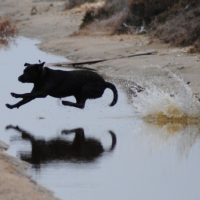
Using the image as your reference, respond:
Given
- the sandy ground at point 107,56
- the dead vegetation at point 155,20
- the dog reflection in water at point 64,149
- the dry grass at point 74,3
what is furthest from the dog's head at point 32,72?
the dry grass at point 74,3

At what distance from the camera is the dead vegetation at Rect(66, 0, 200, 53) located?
59.0 feet

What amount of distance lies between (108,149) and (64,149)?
561 mm

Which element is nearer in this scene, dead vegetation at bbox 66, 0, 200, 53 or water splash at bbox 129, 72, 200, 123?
water splash at bbox 129, 72, 200, 123

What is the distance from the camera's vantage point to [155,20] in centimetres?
2152

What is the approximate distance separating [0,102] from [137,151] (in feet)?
14.2

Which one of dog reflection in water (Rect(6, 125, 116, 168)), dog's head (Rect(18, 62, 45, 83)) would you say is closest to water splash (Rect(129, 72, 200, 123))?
dog reflection in water (Rect(6, 125, 116, 168))

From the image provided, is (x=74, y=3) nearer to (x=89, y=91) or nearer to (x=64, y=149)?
(x=89, y=91)

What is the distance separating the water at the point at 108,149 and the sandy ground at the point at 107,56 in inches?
13.4

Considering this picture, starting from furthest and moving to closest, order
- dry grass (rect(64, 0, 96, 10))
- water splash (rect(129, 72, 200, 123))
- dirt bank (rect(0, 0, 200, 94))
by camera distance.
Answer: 1. dry grass (rect(64, 0, 96, 10))
2. dirt bank (rect(0, 0, 200, 94))
3. water splash (rect(129, 72, 200, 123))

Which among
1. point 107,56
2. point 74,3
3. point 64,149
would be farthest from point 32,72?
point 74,3

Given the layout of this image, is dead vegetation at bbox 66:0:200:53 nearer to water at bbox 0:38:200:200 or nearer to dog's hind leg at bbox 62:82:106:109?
water at bbox 0:38:200:200

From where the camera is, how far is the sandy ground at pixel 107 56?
5363 mm

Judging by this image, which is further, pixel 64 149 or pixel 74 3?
pixel 74 3

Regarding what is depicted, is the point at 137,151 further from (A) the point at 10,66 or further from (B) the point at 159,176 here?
(A) the point at 10,66
